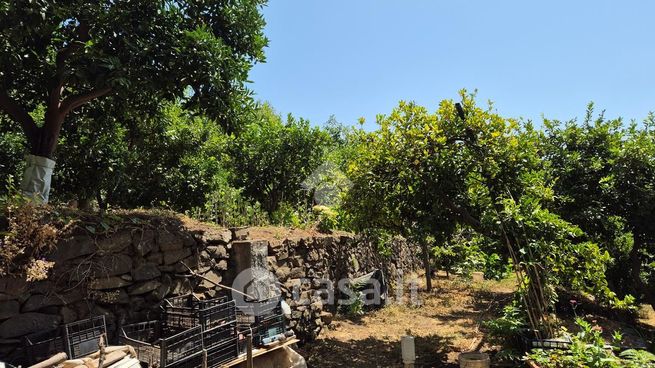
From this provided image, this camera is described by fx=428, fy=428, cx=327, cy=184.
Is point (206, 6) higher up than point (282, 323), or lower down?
higher up

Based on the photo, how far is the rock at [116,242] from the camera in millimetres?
4320

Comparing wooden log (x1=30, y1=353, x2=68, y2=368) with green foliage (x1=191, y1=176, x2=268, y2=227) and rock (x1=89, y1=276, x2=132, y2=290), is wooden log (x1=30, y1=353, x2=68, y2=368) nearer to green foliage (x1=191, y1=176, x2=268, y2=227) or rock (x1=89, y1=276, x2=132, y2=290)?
rock (x1=89, y1=276, x2=132, y2=290)

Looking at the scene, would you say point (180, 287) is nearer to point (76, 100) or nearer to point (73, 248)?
point (73, 248)

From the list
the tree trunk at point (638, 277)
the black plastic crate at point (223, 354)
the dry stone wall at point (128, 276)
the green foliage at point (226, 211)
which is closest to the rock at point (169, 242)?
the dry stone wall at point (128, 276)

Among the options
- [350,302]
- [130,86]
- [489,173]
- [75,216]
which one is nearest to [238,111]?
[130,86]

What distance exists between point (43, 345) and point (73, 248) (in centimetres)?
87

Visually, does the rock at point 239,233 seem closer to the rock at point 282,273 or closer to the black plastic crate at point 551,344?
the rock at point 282,273

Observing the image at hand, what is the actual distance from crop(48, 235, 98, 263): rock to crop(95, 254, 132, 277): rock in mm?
162

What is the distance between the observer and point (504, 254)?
18.1ft

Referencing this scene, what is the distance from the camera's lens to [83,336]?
12.8ft

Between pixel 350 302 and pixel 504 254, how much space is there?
4.29 meters

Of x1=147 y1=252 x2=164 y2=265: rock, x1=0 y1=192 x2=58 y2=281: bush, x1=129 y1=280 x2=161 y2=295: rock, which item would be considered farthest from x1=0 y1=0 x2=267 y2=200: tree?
x1=129 y1=280 x2=161 y2=295: rock

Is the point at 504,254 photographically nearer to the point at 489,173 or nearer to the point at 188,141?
the point at 489,173

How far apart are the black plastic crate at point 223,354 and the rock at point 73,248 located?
1.55 metres
